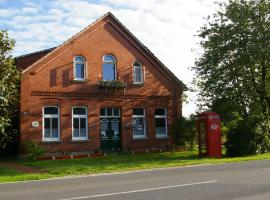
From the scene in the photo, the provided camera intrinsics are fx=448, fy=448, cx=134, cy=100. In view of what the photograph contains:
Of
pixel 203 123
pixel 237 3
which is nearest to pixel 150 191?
pixel 203 123

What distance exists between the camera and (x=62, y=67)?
93.9ft

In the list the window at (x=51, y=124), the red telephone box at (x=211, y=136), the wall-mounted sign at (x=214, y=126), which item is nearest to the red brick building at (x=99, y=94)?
the window at (x=51, y=124)

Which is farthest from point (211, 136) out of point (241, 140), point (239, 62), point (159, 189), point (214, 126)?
point (159, 189)

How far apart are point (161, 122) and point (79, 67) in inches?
303

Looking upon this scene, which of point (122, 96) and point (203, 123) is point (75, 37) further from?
point (203, 123)

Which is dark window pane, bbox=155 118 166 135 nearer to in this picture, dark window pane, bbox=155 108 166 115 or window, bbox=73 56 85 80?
dark window pane, bbox=155 108 166 115

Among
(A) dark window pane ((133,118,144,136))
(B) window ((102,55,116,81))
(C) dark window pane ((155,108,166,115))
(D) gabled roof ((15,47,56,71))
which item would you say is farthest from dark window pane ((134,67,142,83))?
(D) gabled roof ((15,47,56,71))

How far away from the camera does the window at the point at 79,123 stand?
28.9m

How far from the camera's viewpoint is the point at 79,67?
97.1ft

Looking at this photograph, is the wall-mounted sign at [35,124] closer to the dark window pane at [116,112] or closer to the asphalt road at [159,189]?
the dark window pane at [116,112]

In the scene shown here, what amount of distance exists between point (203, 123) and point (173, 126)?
6.27 meters

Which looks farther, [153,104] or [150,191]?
[153,104]

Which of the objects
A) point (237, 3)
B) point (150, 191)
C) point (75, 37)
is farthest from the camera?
point (237, 3)

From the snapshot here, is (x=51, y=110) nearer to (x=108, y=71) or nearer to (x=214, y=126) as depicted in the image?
(x=108, y=71)
